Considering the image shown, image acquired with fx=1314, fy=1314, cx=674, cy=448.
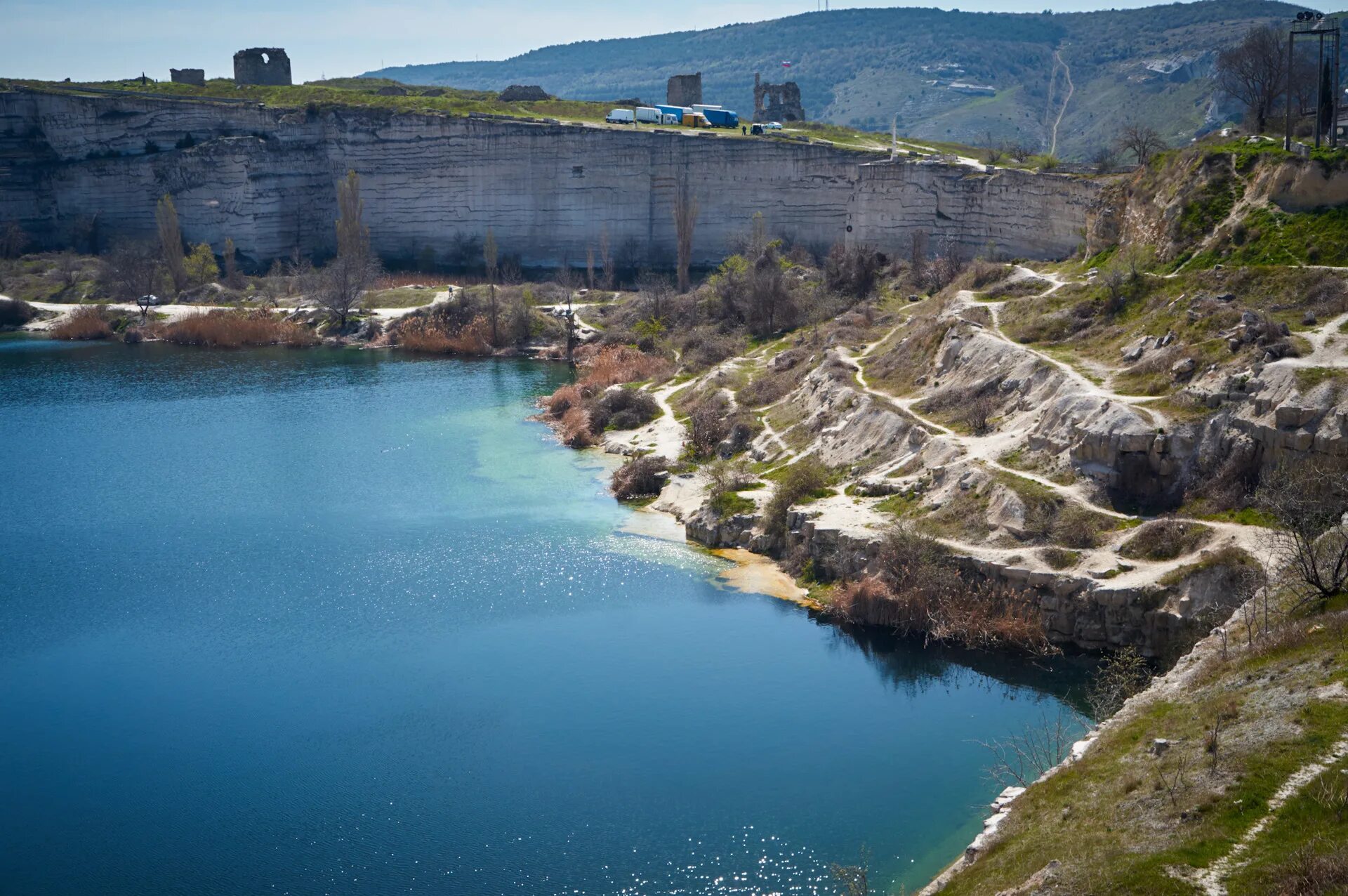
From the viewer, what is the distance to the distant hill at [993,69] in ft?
334

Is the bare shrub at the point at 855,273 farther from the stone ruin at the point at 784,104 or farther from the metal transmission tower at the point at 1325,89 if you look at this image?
the stone ruin at the point at 784,104

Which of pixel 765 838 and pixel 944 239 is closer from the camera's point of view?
pixel 765 838

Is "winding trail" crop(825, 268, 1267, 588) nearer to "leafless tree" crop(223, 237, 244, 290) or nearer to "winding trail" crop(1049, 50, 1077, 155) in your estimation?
"leafless tree" crop(223, 237, 244, 290)

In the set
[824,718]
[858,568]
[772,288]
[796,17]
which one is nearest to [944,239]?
[772,288]

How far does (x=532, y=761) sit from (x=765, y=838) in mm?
3769

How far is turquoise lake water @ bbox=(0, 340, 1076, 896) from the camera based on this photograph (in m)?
15.8

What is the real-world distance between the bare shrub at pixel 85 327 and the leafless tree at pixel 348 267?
385 inches

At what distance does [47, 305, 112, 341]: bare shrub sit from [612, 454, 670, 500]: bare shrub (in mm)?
38935

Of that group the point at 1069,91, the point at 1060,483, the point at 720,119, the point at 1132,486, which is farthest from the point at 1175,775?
the point at 1069,91

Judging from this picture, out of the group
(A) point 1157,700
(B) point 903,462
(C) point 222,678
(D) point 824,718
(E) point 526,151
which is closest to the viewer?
(A) point 1157,700

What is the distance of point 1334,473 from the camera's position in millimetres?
19188

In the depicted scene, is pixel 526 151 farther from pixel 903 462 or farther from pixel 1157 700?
pixel 1157 700

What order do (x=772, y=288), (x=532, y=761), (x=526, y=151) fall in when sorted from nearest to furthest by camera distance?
1. (x=532, y=761)
2. (x=772, y=288)
3. (x=526, y=151)

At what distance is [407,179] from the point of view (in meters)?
72.8
